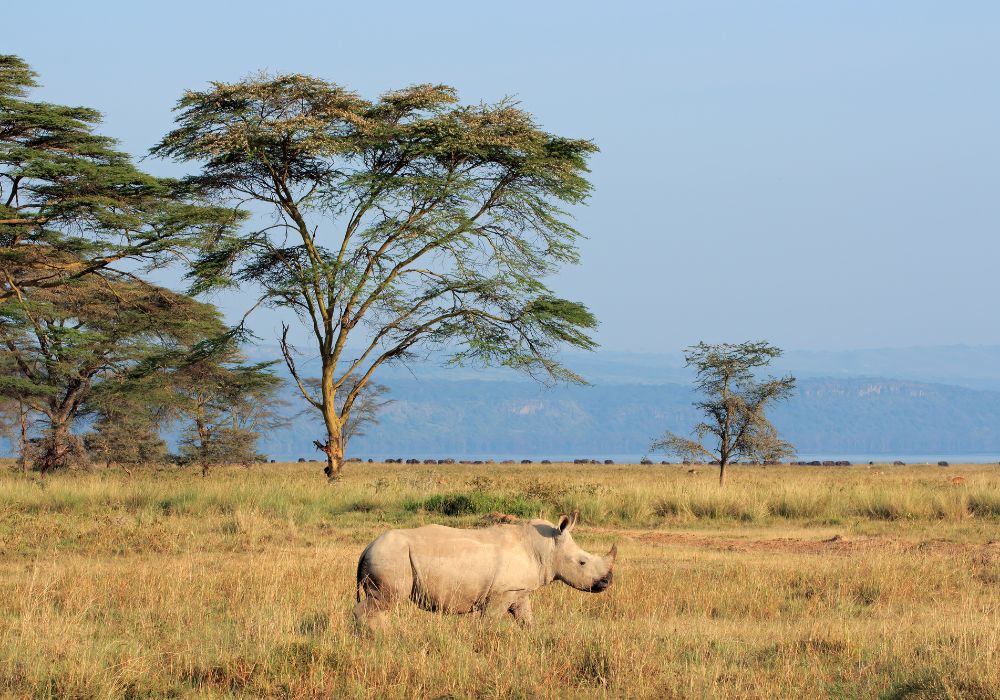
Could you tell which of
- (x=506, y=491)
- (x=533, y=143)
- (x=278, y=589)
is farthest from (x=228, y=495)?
(x=533, y=143)

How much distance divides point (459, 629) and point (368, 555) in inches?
34.4

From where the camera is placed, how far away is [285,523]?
677 inches

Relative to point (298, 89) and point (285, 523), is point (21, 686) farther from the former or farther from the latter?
point (298, 89)

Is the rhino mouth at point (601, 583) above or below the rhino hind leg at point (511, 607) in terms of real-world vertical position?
above

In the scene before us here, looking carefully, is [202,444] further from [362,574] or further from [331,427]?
[362,574]

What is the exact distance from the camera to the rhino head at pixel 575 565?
8.75 metres

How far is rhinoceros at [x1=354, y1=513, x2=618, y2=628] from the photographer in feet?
26.6

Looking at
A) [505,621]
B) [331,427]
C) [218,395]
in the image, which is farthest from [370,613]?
[218,395]

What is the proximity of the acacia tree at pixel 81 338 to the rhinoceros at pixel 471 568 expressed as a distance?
1881 centimetres

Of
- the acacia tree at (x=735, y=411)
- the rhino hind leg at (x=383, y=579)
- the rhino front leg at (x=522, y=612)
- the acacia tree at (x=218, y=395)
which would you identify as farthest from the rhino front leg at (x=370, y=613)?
the acacia tree at (x=735, y=411)

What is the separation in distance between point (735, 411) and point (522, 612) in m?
27.3

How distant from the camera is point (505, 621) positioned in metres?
8.50

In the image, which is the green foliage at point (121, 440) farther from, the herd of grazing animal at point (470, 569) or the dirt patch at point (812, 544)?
the herd of grazing animal at point (470, 569)

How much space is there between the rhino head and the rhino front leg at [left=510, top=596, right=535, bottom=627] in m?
0.35
